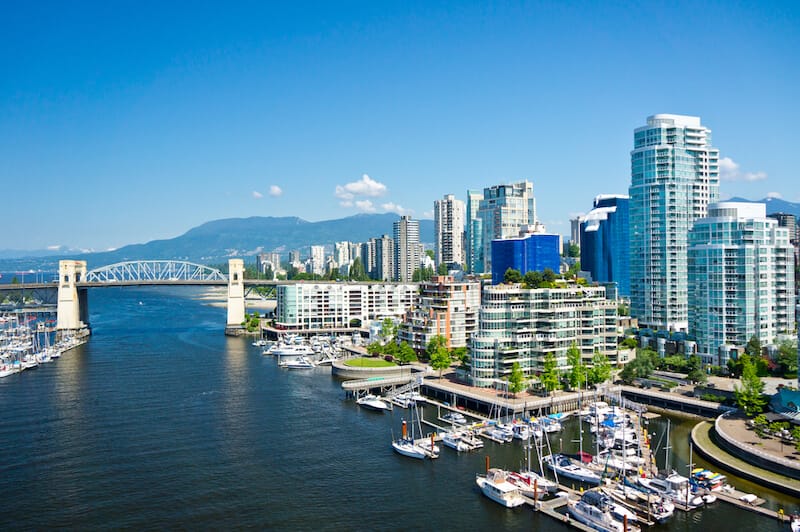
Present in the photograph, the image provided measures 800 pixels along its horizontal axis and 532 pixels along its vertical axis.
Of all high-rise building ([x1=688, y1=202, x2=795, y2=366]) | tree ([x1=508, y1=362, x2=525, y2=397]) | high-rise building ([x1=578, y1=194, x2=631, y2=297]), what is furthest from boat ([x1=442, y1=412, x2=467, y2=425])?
high-rise building ([x1=578, y1=194, x2=631, y2=297])

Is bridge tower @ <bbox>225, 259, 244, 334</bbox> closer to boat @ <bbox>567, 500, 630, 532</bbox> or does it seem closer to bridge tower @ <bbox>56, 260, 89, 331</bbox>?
bridge tower @ <bbox>56, 260, 89, 331</bbox>

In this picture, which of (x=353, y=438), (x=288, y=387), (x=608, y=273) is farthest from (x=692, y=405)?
(x=608, y=273)

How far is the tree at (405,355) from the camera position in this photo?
7125cm

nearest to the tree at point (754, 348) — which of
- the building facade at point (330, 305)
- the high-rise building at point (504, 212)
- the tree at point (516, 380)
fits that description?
the tree at point (516, 380)

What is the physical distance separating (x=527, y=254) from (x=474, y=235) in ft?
167

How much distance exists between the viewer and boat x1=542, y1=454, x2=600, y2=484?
38000 millimetres

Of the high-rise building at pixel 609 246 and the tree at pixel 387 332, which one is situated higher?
the high-rise building at pixel 609 246

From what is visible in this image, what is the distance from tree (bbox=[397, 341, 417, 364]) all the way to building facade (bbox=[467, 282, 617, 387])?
11.0 metres

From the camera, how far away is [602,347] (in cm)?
6309

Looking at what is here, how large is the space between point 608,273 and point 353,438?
69766 millimetres

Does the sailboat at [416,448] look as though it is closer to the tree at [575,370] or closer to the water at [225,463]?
the water at [225,463]

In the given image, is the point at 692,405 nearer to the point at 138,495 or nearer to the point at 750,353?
the point at 750,353

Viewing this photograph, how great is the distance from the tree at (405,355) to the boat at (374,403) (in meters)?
12.0

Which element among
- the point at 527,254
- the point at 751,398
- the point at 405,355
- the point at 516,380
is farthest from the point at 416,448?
the point at 527,254
